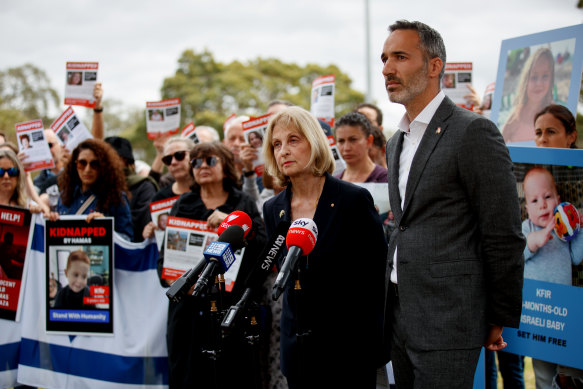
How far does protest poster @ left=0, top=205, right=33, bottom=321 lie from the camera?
5305 mm

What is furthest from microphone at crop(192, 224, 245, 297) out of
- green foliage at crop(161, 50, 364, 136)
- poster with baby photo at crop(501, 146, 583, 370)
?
green foliage at crop(161, 50, 364, 136)

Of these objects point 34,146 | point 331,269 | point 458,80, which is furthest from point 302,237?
point 34,146

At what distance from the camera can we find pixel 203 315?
4.14 m

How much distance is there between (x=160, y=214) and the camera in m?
4.91

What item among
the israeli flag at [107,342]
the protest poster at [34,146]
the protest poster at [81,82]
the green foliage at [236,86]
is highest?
the green foliage at [236,86]

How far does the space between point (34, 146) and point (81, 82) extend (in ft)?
3.28

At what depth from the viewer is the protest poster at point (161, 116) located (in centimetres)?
700

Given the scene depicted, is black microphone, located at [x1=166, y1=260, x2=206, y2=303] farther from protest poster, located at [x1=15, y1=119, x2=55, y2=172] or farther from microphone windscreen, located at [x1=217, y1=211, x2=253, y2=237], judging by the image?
protest poster, located at [x1=15, y1=119, x2=55, y2=172]

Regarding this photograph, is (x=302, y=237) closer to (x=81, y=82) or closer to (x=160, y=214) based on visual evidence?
(x=160, y=214)

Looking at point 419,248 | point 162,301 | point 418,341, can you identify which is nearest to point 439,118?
point 419,248

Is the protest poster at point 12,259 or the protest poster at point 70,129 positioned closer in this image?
the protest poster at point 12,259

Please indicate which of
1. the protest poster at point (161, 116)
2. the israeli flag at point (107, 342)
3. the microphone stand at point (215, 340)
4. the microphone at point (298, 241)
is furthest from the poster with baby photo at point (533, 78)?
the protest poster at point (161, 116)

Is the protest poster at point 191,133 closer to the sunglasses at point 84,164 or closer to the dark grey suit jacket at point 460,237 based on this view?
the sunglasses at point 84,164

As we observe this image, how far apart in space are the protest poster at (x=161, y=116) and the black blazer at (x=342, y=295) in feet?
13.8
